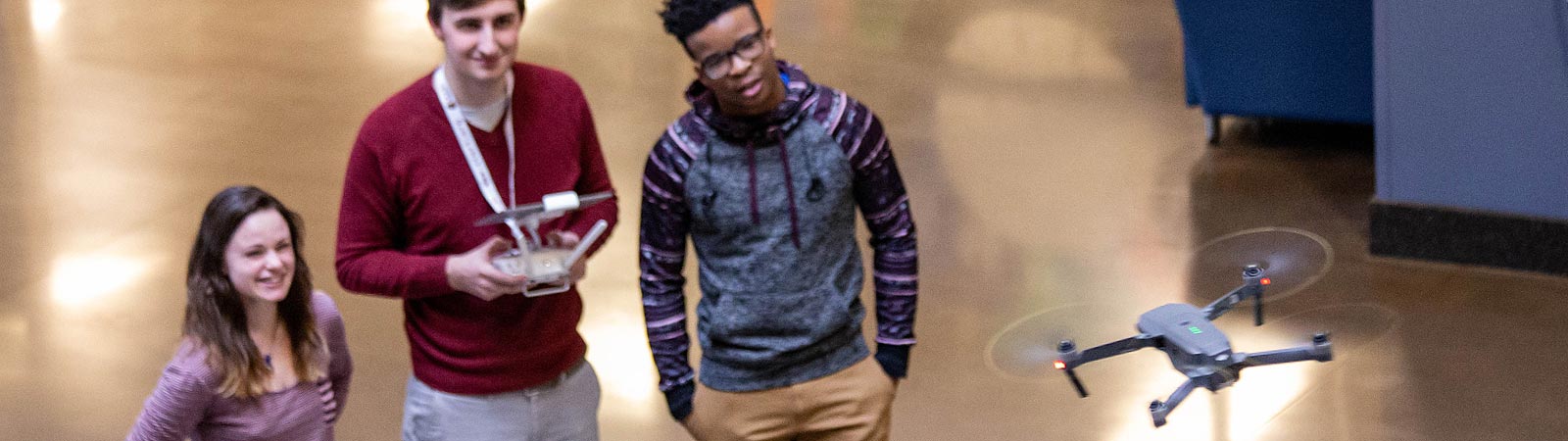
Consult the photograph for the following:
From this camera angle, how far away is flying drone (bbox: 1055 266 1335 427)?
2420 mm

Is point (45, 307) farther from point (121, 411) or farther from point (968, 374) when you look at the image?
point (968, 374)

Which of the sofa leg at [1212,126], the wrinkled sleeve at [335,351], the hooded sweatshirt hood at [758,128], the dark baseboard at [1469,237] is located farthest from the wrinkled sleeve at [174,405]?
the sofa leg at [1212,126]

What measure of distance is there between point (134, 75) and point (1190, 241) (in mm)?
4818

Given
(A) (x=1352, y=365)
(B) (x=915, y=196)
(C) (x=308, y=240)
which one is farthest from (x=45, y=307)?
(A) (x=1352, y=365)

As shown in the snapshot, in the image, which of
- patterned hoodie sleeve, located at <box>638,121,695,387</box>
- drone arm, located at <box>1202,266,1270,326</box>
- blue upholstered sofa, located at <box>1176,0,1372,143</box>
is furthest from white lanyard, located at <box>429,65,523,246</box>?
blue upholstered sofa, located at <box>1176,0,1372,143</box>

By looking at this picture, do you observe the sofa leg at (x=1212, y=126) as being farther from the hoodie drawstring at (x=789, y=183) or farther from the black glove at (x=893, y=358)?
the hoodie drawstring at (x=789, y=183)

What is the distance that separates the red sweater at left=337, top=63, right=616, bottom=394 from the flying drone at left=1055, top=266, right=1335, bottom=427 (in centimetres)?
77

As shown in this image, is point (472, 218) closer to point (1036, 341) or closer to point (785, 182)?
point (785, 182)

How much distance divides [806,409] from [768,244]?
10.9 inches

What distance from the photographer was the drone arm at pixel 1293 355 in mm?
2420

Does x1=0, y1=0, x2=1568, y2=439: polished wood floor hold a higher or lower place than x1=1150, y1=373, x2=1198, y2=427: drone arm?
lower

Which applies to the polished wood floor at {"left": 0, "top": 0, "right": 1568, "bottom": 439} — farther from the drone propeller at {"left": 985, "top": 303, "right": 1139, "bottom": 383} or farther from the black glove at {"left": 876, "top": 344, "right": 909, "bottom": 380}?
the black glove at {"left": 876, "top": 344, "right": 909, "bottom": 380}

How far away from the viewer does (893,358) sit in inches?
106

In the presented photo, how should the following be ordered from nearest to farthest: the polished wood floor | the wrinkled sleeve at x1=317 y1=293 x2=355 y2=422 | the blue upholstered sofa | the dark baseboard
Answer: the wrinkled sleeve at x1=317 y1=293 x2=355 y2=422, the polished wood floor, the dark baseboard, the blue upholstered sofa
